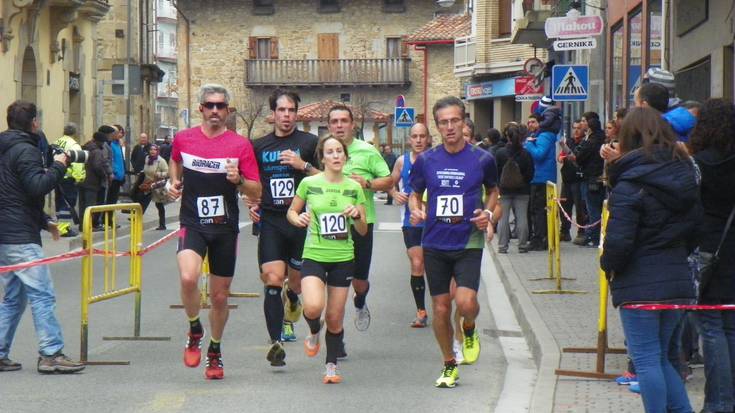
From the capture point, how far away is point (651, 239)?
6.97 metres

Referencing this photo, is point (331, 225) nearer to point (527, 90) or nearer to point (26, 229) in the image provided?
point (26, 229)

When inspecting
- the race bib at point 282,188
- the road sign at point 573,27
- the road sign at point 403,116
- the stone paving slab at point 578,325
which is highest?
the road sign at point 573,27

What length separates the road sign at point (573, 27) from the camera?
20.2m

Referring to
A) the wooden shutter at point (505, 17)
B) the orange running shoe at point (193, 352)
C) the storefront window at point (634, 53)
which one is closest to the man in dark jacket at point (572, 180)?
the storefront window at point (634, 53)

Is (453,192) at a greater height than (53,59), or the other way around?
(53,59)

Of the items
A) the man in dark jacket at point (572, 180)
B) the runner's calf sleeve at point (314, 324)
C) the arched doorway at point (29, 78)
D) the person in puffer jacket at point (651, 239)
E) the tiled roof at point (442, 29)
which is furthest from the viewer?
the tiled roof at point (442, 29)

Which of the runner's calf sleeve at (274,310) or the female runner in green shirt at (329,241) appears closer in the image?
the female runner in green shirt at (329,241)

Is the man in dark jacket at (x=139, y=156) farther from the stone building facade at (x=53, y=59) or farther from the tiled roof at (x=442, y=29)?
the tiled roof at (x=442, y=29)

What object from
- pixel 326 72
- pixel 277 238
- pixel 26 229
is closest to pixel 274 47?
pixel 326 72

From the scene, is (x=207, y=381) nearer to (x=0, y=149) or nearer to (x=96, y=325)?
(x=0, y=149)

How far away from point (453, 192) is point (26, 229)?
2983 millimetres

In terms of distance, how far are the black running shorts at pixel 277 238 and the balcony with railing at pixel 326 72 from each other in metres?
63.1

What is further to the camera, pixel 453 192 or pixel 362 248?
pixel 362 248

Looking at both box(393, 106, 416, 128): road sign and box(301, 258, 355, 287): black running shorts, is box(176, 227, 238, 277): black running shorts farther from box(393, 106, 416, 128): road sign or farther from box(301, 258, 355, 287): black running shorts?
box(393, 106, 416, 128): road sign
